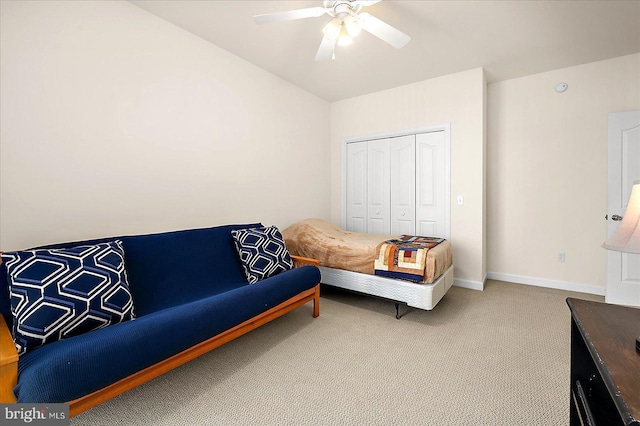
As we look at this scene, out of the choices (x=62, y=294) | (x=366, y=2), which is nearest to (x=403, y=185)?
(x=366, y=2)

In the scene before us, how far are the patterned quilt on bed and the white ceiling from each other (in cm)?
203

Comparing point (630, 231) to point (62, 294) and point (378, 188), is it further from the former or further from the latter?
point (378, 188)

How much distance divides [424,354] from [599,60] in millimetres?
3778

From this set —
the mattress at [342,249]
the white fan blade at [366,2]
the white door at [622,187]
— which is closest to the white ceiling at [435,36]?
the white fan blade at [366,2]

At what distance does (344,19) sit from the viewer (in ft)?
7.20

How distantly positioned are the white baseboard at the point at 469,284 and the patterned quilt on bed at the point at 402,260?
3.42 feet

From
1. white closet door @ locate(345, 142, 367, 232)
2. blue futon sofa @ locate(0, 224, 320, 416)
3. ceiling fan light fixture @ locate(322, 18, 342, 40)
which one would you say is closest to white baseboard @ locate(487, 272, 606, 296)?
white closet door @ locate(345, 142, 367, 232)

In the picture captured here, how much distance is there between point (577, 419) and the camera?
1150 mm

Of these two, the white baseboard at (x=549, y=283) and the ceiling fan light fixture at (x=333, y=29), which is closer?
the ceiling fan light fixture at (x=333, y=29)

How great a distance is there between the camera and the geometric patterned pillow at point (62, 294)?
54.6 inches

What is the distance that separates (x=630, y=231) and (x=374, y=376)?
4.94 ft

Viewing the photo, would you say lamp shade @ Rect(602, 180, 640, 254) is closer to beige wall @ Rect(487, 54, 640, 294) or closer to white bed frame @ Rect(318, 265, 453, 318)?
white bed frame @ Rect(318, 265, 453, 318)

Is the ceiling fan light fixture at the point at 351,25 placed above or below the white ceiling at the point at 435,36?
below

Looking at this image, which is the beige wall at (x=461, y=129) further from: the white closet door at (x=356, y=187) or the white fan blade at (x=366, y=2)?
the white fan blade at (x=366, y=2)
